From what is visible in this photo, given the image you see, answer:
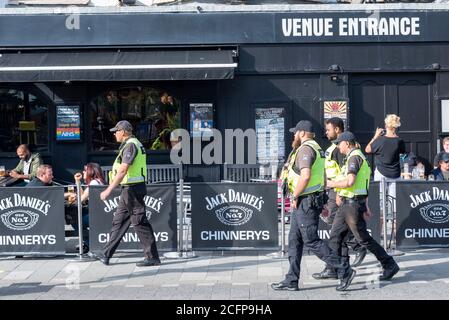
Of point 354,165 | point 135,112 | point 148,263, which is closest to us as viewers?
point 354,165

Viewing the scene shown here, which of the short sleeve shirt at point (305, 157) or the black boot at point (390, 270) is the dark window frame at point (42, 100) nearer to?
the short sleeve shirt at point (305, 157)

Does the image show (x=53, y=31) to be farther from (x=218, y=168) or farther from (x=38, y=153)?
(x=218, y=168)

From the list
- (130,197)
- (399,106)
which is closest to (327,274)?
(130,197)

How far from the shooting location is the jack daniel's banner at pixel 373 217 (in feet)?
35.4

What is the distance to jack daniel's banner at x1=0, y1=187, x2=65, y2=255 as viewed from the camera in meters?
10.9

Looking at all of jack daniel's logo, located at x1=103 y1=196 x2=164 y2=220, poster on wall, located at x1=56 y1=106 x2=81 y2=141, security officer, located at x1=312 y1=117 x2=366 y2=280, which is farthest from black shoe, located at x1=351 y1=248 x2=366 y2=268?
poster on wall, located at x1=56 y1=106 x2=81 y2=141

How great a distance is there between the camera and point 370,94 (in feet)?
52.1

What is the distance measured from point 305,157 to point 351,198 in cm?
80

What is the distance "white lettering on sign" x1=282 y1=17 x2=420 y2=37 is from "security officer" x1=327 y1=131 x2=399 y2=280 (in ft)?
22.0

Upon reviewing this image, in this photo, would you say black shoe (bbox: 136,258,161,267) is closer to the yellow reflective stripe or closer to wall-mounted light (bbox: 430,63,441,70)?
the yellow reflective stripe

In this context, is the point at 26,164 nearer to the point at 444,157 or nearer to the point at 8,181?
the point at 8,181

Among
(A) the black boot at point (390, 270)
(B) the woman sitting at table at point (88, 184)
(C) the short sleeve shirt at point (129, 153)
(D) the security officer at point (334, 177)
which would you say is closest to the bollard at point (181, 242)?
(C) the short sleeve shirt at point (129, 153)

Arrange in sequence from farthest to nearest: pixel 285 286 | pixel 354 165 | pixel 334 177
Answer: pixel 334 177, pixel 354 165, pixel 285 286

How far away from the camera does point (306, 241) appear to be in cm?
895
